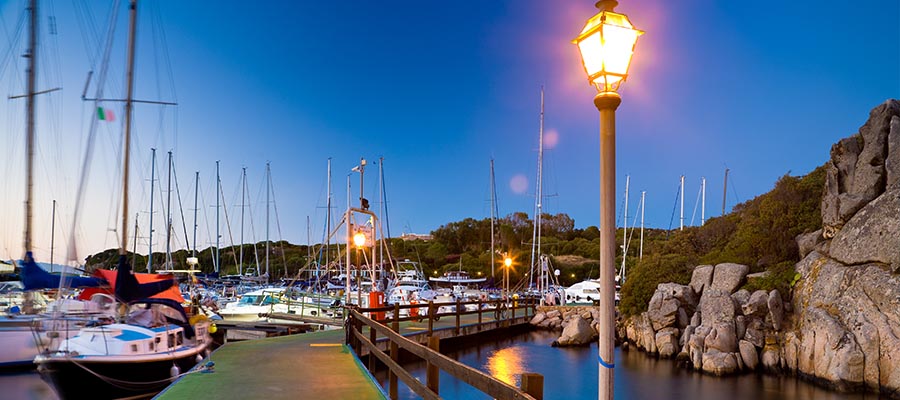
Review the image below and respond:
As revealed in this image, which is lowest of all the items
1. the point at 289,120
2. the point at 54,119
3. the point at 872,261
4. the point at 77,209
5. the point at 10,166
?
the point at 872,261

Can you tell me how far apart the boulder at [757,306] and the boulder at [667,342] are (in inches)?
113

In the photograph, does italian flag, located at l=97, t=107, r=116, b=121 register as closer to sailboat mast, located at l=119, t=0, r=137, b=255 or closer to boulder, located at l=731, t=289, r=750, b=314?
sailboat mast, located at l=119, t=0, r=137, b=255

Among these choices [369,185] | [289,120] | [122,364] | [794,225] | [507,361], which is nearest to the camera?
[122,364]

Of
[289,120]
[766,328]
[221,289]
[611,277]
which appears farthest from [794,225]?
[289,120]

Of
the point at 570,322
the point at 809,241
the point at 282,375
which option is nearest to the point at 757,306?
the point at 809,241

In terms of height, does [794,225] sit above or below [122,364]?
above

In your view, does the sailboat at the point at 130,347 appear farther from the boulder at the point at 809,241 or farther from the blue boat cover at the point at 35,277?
the boulder at the point at 809,241

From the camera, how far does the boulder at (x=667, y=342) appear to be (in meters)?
21.9

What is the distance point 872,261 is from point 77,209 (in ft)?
74.8

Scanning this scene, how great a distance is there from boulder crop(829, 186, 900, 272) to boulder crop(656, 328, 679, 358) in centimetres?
609

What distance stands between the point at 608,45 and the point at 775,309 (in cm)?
1915

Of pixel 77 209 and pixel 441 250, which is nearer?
pixel 77 209

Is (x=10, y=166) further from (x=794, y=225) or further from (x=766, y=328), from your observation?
(x=794, y=225)

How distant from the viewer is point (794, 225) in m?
24.5
